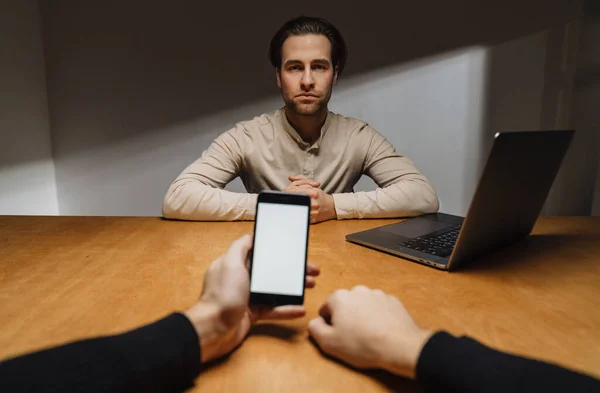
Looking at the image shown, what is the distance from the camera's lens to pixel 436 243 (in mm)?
853

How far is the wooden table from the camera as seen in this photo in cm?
48

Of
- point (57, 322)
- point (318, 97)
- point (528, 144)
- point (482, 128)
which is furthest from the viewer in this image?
point (482, 128)

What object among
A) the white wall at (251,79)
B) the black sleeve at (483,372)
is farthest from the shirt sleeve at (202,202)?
the white wall at (251,79)

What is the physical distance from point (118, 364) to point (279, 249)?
220 millimetres

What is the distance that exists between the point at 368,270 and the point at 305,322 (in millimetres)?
209

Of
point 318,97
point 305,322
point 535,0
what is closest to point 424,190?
point 318,97

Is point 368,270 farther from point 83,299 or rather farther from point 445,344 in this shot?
point 83,299

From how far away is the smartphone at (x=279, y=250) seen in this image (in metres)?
0.53

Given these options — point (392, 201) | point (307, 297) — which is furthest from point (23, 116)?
point (307, 297)

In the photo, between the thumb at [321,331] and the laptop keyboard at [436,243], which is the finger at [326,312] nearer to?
the thumb at [321,331]

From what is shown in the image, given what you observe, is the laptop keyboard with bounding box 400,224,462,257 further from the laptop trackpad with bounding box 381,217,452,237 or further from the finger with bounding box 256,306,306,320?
the finger with bounding box 256,306,306,320

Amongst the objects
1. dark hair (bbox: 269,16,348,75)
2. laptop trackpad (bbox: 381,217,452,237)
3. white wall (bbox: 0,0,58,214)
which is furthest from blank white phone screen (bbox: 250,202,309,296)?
white wall (bbox: 0,0,58,214)

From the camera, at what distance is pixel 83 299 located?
62cm

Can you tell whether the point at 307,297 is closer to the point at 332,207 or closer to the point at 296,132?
the point at 332,207
